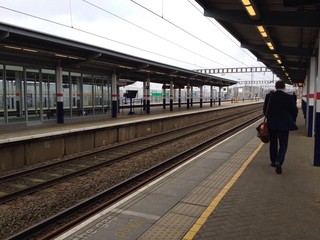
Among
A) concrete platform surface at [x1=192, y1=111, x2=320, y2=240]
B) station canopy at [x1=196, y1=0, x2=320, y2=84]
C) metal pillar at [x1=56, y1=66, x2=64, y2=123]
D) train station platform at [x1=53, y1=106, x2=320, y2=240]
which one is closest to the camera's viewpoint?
concrete platform surface at [x1=192, y1=111, x2=320, y2=240]

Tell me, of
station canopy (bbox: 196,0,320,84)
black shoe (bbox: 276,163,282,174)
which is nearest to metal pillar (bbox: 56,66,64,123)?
station canopy (bbox: 196,0,320,84)

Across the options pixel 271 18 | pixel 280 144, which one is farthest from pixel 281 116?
pixel 271 18

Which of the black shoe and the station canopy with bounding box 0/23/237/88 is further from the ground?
the station canopy with bounding box 0/23/237/88

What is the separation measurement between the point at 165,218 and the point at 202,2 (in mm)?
7952

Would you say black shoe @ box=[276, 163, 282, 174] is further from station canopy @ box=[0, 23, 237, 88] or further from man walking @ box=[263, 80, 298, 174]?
station canopy @ box=[0, 23, 237, 88]

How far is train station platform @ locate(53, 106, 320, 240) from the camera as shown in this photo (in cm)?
401

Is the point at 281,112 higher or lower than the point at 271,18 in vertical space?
lower

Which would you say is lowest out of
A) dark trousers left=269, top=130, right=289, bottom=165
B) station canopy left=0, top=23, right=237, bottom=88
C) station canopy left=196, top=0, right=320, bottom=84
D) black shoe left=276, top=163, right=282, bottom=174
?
black shoe left=276, top=163, right=282, bottom=174

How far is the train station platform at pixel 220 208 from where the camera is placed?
158 inches

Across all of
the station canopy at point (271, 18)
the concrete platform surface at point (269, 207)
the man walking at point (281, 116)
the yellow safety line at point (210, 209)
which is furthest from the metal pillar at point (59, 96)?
the man walking at point (281, 116)

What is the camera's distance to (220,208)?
4789mm

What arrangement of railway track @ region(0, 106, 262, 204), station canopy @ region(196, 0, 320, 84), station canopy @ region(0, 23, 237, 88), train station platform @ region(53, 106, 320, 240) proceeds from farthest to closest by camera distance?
station canopy @ region(0, 23, 237, 88) → station canopy @ region(196, 0, 320, 84) → railway track @ region(0, 106, 262, 204) → train station platform @ region(53, 106, 320, 240)

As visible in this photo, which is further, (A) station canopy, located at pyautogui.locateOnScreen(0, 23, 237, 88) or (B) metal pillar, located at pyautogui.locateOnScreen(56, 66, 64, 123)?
(B) metal pillar, located at pyautogui.locateOnScreen(56, 66, 64, 123)

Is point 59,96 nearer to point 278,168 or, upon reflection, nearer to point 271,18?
point 271,18
